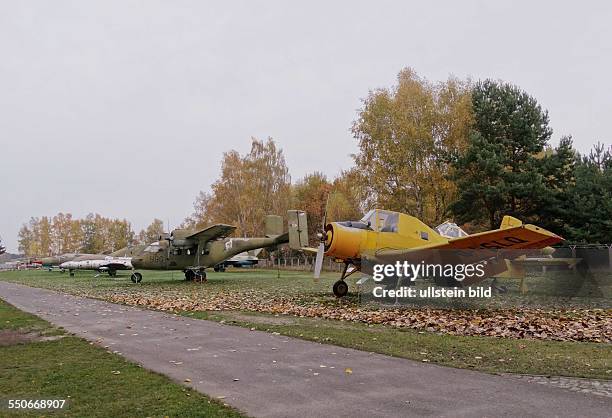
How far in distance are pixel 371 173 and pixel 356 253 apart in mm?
25046

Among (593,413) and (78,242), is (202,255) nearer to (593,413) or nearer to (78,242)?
(593,413)

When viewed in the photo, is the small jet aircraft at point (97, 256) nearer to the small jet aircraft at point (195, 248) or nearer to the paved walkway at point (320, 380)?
the small jet aircraft at point (195, 248)

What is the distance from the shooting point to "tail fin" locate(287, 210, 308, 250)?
1888 cm

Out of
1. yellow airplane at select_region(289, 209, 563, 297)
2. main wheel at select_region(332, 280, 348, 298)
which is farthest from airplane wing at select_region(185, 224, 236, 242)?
yellow airplane at select_region(289, 209, 563, 297)

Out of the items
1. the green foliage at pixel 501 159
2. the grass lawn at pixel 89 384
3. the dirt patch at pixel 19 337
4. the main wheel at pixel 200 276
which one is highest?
the green foliage at pixel 501 159

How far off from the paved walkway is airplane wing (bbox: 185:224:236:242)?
17.2m

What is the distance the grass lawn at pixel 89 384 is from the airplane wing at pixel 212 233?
18300 mm

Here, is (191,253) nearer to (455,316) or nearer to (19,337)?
(19,337)

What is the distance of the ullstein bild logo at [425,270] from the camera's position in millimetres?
14180

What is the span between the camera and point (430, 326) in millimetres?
10297

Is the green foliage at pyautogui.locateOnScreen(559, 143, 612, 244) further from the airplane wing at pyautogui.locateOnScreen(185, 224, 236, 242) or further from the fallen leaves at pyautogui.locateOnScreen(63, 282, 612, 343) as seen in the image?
the airplane wing at pyautogui.locateOnScreen(185, 224, 236, 242)

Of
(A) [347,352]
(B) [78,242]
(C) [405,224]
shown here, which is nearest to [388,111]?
(C) [405,224]

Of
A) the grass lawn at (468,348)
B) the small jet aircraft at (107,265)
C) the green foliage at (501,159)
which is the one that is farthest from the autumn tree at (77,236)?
the grass lawn at (468,348)
